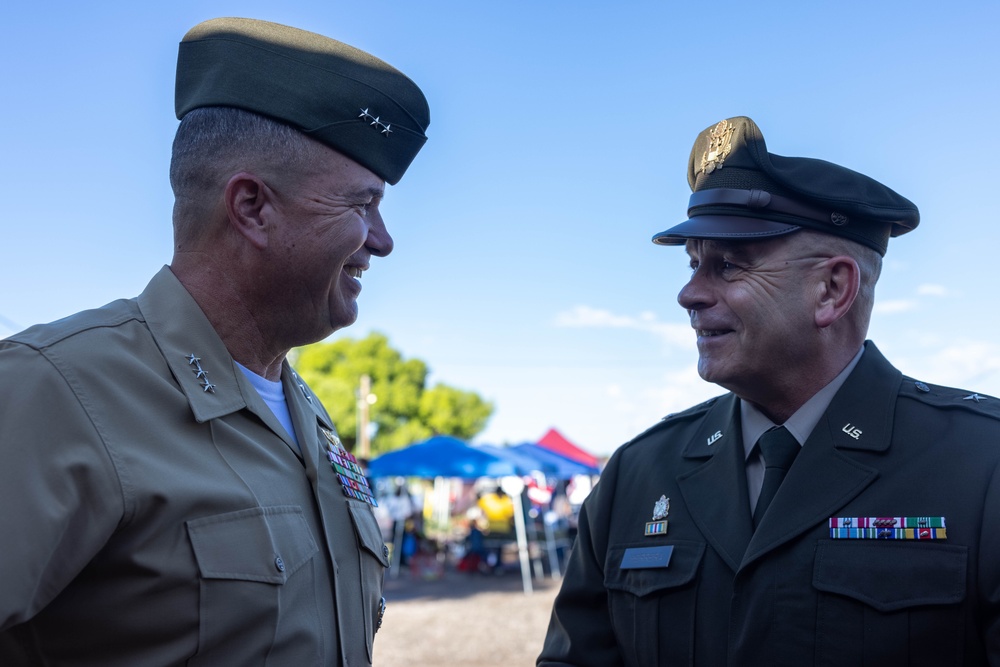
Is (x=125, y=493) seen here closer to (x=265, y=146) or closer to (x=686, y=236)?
(x=265, y=146)

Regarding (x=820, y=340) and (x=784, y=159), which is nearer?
(x=820, y=340)

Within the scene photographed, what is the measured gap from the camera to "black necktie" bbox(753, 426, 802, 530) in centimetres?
259

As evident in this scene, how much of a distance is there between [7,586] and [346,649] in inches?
32.0

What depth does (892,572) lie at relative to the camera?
7.49ft

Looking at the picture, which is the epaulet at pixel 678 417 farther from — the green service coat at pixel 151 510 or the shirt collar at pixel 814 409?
the green service coat at pixel 151 510

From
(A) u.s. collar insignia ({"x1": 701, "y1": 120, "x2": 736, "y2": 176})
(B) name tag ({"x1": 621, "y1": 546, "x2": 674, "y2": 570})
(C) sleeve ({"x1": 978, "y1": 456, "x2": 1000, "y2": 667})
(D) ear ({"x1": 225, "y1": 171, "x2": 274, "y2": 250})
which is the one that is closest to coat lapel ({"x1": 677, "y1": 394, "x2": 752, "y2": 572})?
(B) name tag ({"x1": 621, "y1": 546, "x2": 674, "y2": 570})

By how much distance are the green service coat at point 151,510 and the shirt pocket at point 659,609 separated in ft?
3.07


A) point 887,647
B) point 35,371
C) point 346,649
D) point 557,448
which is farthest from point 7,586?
point 557,448

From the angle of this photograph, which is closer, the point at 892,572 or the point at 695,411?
the point at 892,572

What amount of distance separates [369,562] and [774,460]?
1227mm

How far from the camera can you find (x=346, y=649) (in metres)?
2.05

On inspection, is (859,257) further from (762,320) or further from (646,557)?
(646,557)

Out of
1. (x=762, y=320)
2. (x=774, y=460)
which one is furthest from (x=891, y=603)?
(x=762, y=320)

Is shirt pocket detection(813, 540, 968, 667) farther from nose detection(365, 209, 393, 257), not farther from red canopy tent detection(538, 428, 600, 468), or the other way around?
red canopy tent detection(538, 428, 600, 468)
